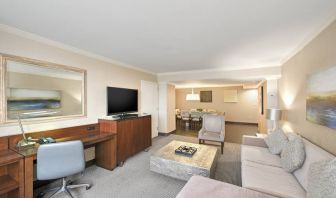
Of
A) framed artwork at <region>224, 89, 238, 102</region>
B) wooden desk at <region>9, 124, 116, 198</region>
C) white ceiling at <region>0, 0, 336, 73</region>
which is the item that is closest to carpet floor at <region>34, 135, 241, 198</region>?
wooden desk at <region>9, 124, 116, 198</region>

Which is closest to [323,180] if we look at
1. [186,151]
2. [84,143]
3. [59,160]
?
[186,151]

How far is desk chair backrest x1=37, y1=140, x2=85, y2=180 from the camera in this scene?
68.8 inches

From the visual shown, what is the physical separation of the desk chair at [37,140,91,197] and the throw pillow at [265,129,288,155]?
9.86ft

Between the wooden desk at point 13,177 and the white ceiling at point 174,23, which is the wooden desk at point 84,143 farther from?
the white ceiling at point 174,23

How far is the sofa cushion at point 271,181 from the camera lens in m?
1.50

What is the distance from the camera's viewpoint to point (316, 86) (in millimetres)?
2020

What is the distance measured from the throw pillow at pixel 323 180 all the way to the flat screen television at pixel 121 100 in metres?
3.34

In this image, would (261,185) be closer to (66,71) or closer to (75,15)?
(75,15)

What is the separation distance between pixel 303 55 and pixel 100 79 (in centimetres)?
397

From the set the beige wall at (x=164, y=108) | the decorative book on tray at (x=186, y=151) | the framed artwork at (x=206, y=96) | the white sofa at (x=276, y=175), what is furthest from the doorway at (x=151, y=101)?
the framed artwork at (x=206, y=96)

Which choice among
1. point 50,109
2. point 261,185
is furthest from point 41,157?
point 261,185

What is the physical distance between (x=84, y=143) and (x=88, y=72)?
148 centimetres

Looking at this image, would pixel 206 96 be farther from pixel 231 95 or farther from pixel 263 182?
pixel 263 182

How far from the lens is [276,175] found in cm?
183
